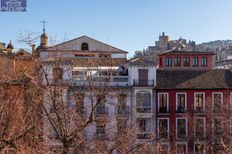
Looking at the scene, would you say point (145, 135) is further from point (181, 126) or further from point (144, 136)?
point (181, 126)

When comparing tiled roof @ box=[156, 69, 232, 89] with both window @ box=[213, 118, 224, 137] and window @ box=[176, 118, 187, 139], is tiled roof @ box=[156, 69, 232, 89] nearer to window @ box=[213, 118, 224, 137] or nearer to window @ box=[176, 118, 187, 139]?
window @ box=[176, 118, 187, 139]

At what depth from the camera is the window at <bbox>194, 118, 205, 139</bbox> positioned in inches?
1421

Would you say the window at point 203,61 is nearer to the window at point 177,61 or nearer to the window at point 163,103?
the window at point 177,61

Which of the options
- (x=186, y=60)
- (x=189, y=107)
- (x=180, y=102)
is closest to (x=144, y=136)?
(x=180, y=102)

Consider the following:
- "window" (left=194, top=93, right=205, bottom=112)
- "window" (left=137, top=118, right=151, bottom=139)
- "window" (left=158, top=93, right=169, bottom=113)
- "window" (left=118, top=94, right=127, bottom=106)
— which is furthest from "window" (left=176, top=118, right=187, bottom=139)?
"window" (left=118, top=94, right=127, bottom=106)

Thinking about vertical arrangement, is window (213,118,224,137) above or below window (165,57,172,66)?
below

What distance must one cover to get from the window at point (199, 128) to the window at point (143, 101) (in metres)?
4.05

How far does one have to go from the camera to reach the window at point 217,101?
35.5 meters

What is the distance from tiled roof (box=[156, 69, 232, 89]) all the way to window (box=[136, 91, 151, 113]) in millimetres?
1283

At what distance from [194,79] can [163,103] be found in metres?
3.69

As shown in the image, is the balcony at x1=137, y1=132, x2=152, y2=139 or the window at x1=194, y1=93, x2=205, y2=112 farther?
the window at x1=194, y1=93, x2=205, y2=112

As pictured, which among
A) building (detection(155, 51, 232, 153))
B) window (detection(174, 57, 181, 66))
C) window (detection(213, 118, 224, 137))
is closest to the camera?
window (detection(213, 118, 224, 137))

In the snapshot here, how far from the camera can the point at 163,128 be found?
1430 inches

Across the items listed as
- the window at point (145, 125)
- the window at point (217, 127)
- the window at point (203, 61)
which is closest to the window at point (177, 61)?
the window at point (203, 61)
